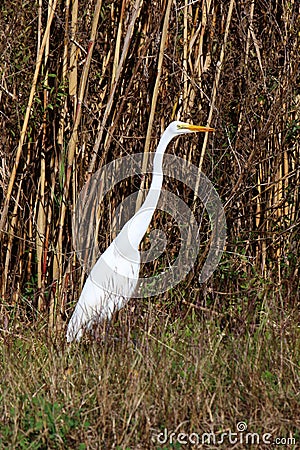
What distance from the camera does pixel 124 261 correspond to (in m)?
3.28

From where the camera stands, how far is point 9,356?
2779mm

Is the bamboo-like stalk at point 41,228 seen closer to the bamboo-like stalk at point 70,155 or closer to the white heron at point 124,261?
the bamboo-like stalk at point 70,155

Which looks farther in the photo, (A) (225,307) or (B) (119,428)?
(A) (225,307)

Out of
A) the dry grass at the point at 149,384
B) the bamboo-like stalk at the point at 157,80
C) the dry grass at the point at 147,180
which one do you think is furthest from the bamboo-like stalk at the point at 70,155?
the dry grass at the point at 149,384

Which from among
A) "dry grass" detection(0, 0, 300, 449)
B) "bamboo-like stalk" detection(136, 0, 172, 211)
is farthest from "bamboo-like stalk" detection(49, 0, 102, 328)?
"bamboo-like stalk" detection(136, 0, 172, 211)

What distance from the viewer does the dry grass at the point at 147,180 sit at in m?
2.55

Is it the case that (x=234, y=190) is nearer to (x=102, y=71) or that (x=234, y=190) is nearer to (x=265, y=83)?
(x=265, y=83)

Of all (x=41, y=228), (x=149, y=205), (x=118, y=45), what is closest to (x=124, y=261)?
(x=149, y=205)

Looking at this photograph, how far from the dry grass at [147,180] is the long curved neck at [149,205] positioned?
0.13 meters

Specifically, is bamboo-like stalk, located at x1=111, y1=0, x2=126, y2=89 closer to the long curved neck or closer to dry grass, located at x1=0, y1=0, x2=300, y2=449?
dry grass, located at x1=0, y1=0, x2=300, y2=449

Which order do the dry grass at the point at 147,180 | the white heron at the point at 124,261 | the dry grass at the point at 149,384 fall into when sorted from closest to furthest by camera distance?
1. the dry grass at the point at 149,384
2. the dry grass at the point at 147,180
3. the white heron at the point at 124,261

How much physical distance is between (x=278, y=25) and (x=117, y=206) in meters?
1.18

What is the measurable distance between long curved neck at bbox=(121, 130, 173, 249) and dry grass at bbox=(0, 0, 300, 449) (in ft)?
0.44

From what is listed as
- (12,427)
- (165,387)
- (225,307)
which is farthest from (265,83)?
(12,427)
